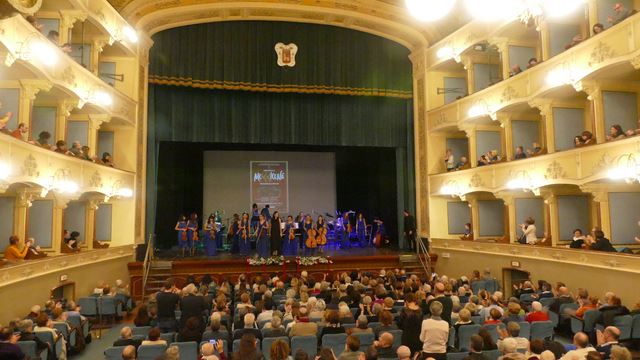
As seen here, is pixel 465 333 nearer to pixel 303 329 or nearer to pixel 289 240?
pixel 303 329

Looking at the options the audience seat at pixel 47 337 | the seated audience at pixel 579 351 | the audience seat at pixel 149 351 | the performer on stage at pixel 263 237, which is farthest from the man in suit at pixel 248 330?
the performer on stage at pixel 263 237

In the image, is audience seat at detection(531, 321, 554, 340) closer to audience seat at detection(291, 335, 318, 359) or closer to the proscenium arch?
audience seat at detection(291, 335, 318, 359)

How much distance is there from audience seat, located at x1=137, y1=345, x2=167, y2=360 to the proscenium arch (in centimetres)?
1427

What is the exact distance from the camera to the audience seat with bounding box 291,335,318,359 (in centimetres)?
724

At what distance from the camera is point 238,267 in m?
17.0

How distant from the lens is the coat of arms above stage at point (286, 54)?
20.2 m

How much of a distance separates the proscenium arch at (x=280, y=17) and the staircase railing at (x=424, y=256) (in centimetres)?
837

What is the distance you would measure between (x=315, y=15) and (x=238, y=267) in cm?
1078

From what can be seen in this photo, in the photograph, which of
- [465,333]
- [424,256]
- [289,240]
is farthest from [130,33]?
[465,333]

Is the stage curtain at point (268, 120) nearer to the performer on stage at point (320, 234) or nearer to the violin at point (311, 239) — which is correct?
the performer on stage at point (320, 234)

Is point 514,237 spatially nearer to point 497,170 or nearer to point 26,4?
point 497,170

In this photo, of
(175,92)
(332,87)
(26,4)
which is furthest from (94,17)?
(26,4)

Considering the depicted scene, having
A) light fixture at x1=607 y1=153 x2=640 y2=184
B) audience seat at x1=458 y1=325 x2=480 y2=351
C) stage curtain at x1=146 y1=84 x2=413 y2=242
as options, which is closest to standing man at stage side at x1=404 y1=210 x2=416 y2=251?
stage curtain at x1=146 y1=84 x2=413 y2=242

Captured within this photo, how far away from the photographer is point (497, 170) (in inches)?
656
